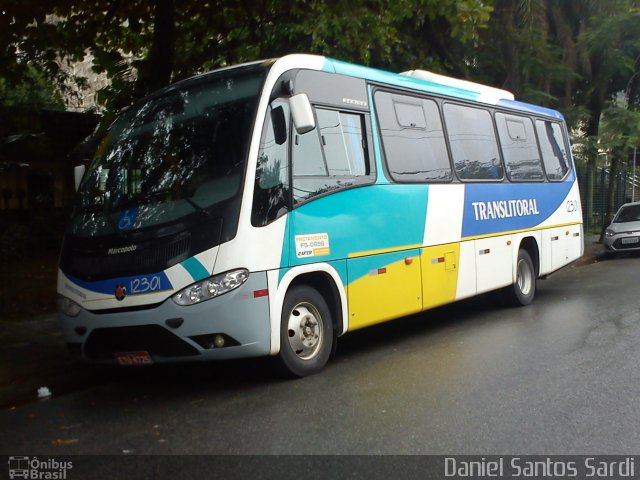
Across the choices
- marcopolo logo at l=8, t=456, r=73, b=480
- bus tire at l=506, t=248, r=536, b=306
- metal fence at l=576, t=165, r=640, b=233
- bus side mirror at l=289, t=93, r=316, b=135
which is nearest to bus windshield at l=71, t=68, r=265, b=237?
bus side mirror at l=289, t=93, r=316, b=135

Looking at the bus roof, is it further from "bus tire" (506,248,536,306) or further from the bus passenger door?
"bus tire" (506,248,536,306)

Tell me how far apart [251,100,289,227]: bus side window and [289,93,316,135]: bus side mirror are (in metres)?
0.21

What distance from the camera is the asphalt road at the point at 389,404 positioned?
511cm

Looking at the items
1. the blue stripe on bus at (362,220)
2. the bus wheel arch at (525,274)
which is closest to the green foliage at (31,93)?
the blue stripe on bus at (362,220)

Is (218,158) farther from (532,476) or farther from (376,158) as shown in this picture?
(532,476)

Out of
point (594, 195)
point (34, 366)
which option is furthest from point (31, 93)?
point (594, 195)

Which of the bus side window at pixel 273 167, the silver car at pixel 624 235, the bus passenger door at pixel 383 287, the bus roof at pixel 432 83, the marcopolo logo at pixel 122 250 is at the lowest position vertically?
the silver car at pixel 624 235

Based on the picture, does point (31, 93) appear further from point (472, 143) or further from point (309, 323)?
point (309, 323)

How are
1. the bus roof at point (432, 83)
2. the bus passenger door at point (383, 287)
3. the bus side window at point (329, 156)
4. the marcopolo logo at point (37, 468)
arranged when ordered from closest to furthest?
1. the marcopolo logo at point (37, 468)
2. the bus side window at point (329, 156)
3. the bus passenger door at point (383, 287)
4. the bus roof at point (432, 83)

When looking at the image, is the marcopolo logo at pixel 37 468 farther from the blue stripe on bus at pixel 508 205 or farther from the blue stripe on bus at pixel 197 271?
the blue stripe on bus at pixel 508 205

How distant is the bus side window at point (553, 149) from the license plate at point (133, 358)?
7.87 metres

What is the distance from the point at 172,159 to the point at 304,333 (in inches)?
77.5

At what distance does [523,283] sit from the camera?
1145 cm

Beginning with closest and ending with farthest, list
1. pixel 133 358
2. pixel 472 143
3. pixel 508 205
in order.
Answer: pixel 133 358
pixel 472 143
pixel 508 205
